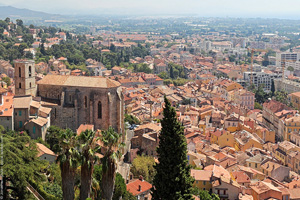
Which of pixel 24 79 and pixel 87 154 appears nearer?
pixel 87 154

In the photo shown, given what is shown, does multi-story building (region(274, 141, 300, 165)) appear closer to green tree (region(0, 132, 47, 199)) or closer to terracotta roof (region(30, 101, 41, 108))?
terracotta roof (region(30, 101, 41, 108))

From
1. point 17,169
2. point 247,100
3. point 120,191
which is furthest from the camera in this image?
point 247,100

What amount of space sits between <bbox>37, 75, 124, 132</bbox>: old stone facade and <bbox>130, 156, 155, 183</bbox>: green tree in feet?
9.95

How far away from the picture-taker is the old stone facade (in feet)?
92.3

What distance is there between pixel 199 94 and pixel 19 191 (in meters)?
44.5

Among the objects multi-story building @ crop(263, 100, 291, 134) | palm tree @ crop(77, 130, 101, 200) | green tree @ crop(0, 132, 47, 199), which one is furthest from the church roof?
multi-story building @ crop(263, 100, 291, 134)

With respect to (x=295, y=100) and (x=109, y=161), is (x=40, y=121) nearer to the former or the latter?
(x=109, y=161)

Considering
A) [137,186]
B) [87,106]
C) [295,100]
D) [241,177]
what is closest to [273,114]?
[295,100]

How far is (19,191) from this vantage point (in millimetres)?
14500

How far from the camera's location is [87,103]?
93.2ft

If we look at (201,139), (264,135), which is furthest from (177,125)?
(264,135)

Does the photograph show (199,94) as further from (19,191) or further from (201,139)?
(19,191)

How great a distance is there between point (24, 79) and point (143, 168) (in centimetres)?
983

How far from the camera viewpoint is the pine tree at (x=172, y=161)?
1482cm
